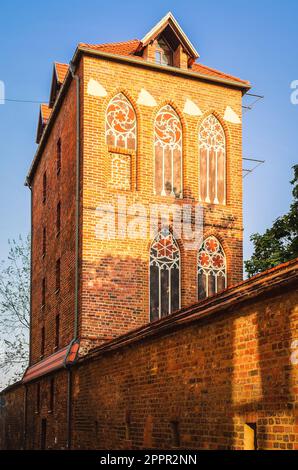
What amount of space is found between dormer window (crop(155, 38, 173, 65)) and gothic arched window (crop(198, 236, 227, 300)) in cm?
553

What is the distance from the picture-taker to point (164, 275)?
19.3 meters

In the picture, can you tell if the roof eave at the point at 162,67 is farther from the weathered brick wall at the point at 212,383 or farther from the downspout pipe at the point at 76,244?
the weathered brick wall at the point at 212,383

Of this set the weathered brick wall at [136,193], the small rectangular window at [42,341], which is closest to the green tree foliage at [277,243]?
the weathered brick wall at [136,193]

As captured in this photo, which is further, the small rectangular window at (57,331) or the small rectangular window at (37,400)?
the small rectangular window at (37,400)

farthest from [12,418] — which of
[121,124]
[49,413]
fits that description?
[121,124]

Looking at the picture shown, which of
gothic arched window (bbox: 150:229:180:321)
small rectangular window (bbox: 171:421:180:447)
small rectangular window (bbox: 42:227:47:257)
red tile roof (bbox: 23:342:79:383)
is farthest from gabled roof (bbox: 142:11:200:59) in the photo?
small rectangular window (bbox: 171:421:180:447)

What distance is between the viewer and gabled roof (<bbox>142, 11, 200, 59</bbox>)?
20406 millimetres

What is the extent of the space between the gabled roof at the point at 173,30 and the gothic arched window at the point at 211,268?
225 inches

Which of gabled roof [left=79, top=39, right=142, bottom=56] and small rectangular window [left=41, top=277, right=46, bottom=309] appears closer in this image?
gabled roof [left=79, top=39, right=142, bottom=56]

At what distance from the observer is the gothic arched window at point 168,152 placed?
19.9 m

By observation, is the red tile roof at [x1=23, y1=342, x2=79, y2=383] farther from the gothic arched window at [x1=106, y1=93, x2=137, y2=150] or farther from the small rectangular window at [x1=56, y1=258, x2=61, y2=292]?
the gothic arched window at [x1=106, y1=93, x2=137, y2=150]

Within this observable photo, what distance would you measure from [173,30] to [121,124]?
3.59m

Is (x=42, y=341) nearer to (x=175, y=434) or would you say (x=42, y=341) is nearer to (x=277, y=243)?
(x=277, y=243)
